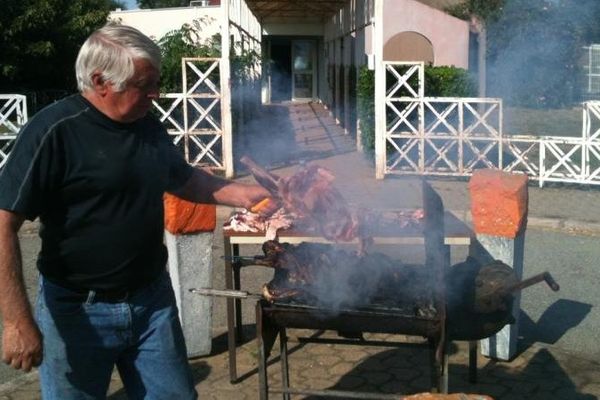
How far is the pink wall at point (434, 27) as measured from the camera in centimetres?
2238

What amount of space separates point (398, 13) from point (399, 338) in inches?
712

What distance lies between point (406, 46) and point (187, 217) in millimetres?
18619

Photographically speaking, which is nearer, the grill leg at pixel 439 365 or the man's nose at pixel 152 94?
the man's nose at pixel 152 94

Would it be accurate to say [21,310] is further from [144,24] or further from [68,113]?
[144,24]

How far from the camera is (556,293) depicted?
7.05 metres

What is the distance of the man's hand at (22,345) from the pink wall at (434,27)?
20.5 meters

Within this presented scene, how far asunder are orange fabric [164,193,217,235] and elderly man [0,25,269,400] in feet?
6.01

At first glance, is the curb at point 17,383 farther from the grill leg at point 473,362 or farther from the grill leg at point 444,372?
the grill leg at point 473,362

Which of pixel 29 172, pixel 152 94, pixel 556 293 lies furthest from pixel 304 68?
pixel 29 172

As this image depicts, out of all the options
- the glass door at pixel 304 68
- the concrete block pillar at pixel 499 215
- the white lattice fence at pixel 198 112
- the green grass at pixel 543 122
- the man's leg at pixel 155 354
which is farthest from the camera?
the glass door at pixel 304 68

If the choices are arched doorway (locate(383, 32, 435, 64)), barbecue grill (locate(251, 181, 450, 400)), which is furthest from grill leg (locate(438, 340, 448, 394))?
arched doorway (locate(383, 32, 435, 64))

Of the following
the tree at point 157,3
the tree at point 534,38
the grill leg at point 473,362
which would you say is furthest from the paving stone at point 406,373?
the tree at point 157,3

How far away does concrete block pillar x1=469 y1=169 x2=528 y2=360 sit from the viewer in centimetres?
486

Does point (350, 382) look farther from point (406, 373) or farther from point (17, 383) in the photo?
point (17, 383)
